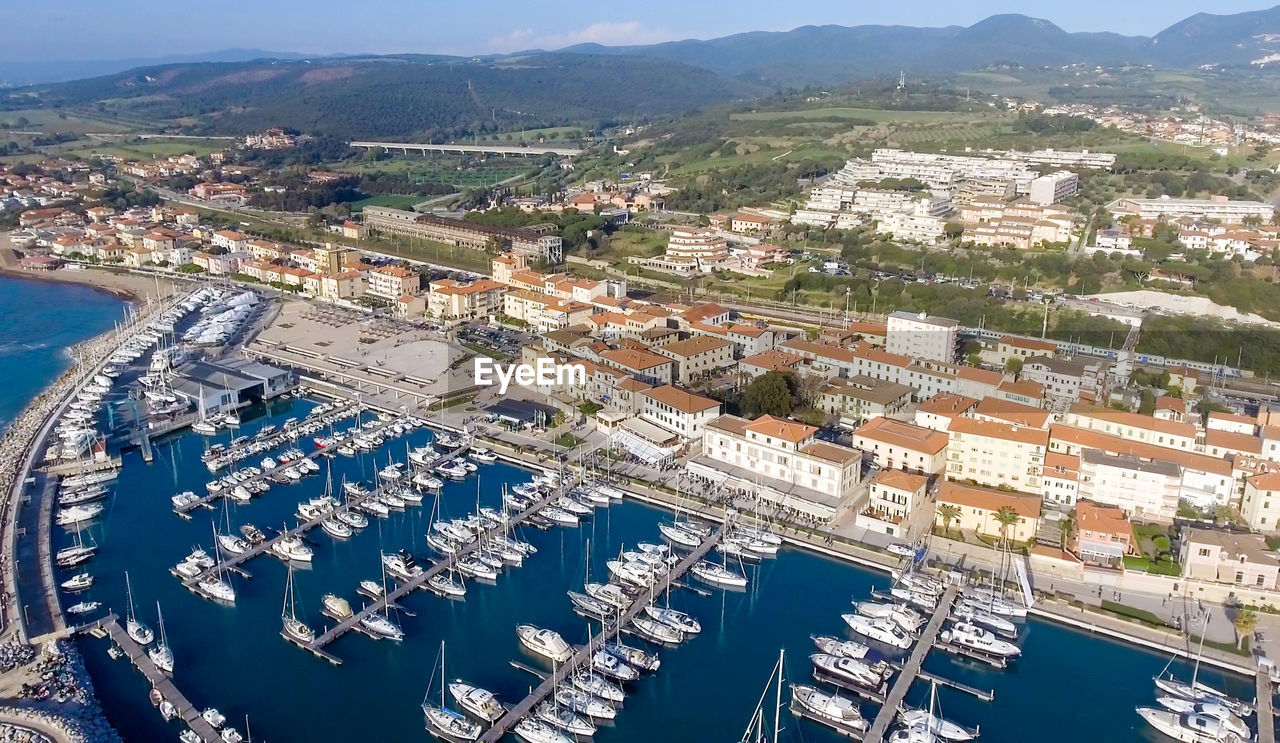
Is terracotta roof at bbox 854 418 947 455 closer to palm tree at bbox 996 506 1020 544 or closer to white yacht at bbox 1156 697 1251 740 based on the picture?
palm tree at bbox 996 506 1020 544

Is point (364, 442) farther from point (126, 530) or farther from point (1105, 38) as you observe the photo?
point (1105, 38)

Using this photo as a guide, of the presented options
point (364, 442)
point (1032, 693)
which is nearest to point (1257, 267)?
point (1032, 693)

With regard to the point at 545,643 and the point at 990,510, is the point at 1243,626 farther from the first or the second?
the point at 545,643

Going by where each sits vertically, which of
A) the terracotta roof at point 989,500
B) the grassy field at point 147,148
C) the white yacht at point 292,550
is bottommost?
the white yacht at point 292,550

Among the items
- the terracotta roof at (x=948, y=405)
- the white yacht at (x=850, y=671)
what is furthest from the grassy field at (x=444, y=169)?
the white yacht at (x=850, y=671)

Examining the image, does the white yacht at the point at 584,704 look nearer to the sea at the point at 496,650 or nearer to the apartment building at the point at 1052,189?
the sea at the point at 496,650
